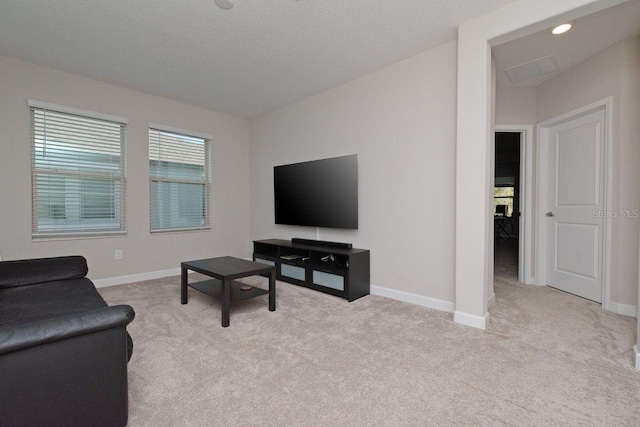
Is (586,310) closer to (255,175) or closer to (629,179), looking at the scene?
(629,179)

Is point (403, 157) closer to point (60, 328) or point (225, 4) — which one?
point (225, 4)

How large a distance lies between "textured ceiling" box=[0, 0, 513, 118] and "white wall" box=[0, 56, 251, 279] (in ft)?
0.78

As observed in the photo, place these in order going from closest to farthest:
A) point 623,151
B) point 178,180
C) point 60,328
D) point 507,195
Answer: point 60,328 → point 623,151 → point 178,180 → point 507,195

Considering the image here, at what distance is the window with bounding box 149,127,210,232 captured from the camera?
410 centimetres

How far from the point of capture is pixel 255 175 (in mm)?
4992

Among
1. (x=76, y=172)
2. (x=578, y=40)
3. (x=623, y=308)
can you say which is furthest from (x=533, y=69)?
(x=76, y=172)

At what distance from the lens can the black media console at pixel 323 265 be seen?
310 cm

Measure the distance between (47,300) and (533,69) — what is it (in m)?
4.75

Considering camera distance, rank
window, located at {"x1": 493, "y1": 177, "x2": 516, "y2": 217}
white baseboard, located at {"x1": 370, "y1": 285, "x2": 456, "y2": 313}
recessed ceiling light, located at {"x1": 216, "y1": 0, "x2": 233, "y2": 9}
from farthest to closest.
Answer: window, located at {"x1": 493, "y1": 177, "x2": 516, "y2": 217}
white baseboard, located at {"x1": 370, "y1": 285, "x2": 456, "y2": 313}
recessed ceiling light, located at {"x1": 216, "y1": 0, "x2": 233, "y2": 9}

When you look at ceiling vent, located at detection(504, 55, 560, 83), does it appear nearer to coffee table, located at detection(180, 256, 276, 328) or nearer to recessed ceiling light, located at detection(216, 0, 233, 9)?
recessed ceiling light, located at detection(216, 0, 233, 9)

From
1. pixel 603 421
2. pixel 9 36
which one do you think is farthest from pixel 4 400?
pixel 9 36

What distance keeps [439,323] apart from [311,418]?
4.98 feet

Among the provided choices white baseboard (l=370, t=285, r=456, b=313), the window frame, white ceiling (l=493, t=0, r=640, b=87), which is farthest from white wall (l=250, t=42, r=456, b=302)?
the window frame

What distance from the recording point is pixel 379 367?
A: 1.80 m
